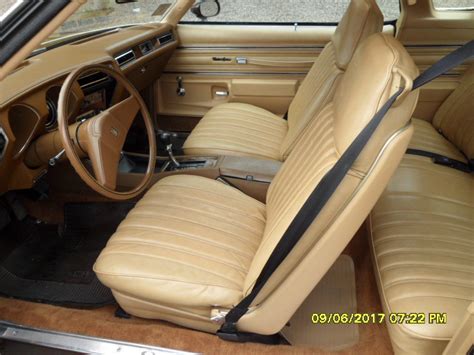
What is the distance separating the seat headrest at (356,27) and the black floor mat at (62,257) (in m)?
1.23

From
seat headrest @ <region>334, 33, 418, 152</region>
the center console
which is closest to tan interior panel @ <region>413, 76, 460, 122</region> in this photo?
the center console

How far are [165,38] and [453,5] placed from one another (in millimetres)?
1675

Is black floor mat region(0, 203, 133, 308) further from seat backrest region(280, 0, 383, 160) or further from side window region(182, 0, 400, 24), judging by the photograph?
side window region(182, 0, 400, 24)

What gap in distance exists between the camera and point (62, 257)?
69.3 inches

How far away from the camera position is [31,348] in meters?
1.14

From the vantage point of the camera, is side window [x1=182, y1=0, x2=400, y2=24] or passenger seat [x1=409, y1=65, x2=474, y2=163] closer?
passenger seat [x1=409, y1=65, x2=474, y2=163]

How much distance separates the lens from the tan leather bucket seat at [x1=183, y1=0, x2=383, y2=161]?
1.64 m

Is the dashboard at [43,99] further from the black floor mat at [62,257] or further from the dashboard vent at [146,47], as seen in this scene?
the black floor mat at [62,257]

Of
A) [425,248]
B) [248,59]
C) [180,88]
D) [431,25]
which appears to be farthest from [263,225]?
[431,25]

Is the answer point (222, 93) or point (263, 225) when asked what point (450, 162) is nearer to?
point (263, 225)

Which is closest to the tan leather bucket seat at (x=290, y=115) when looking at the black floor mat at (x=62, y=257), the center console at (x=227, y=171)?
the center console at (x=227, y=171)

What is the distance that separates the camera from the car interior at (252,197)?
2.90 ft

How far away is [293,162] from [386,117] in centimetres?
47

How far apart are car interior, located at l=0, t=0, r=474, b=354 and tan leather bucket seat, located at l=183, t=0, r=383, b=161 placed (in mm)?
10
